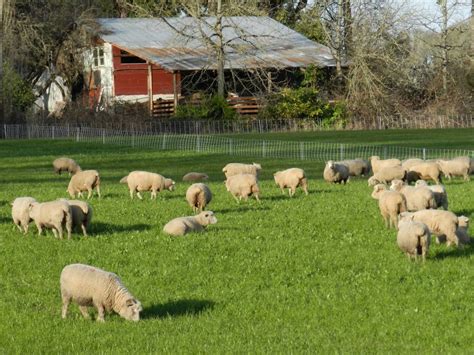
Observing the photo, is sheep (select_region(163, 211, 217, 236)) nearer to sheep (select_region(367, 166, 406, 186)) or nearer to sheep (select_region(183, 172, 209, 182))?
sheep (select_region(367, 166, 406, 186))

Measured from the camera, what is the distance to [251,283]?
14836 mm

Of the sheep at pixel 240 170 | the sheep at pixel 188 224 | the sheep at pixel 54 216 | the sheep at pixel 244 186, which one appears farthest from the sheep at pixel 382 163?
the sheep at pixel 54 216

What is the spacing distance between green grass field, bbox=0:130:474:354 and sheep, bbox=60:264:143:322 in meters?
0.19

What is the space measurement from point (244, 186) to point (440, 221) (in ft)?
26.7

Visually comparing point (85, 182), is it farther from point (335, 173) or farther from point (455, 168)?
point (455, 168)

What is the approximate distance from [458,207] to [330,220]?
3179 mm

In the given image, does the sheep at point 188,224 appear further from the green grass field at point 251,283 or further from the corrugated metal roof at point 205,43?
the corrugated metal roof at point 205,43

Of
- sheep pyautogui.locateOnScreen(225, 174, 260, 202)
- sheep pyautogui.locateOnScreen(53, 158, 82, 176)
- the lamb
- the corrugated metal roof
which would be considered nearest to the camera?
the lamb

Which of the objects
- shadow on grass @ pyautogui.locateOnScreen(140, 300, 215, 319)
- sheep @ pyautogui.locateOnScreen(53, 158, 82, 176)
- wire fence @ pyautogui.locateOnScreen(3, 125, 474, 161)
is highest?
shadow on grass @ pyautogui.locateOnScreen(140, 300, 215, 319)

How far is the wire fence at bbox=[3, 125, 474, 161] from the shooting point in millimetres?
42250

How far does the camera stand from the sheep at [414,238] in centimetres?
1548

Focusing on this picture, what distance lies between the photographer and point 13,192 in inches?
1158

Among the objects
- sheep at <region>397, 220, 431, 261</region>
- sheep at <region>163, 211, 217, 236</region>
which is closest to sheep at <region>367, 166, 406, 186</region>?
sheep at <region>163, 211, 217, 236</region>

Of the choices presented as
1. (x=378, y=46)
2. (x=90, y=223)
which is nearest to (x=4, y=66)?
(x=378, y=46)
